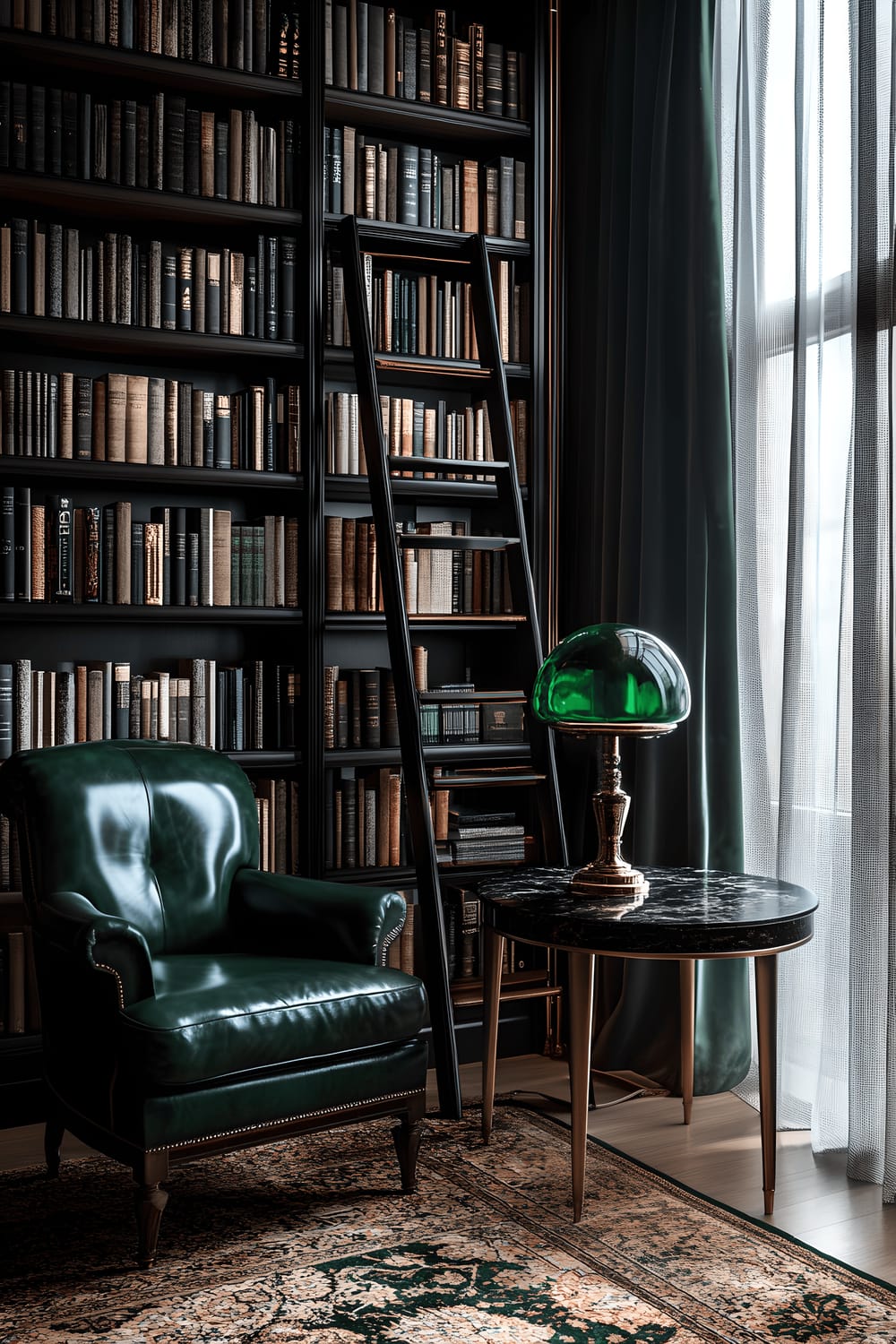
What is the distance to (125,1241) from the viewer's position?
7.50 feet

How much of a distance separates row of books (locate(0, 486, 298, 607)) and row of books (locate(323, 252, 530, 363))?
59 cm

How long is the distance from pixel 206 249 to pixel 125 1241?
248 centimetres

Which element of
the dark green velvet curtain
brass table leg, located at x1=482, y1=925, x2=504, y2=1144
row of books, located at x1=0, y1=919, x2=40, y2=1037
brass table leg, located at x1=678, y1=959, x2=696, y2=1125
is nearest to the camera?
brass table leg, located at x1=482, y1=925, x2=504, y2=1144

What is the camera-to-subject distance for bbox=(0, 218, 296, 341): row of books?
9.91 feet

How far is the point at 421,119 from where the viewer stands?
345 cm

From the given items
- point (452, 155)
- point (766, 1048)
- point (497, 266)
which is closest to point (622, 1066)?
point (766, 1048)

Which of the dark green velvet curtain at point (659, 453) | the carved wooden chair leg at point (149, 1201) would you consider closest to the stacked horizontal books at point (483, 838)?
the dark green velvet curtain at point (659, 453)

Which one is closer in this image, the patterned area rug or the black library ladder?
the patterned area rug

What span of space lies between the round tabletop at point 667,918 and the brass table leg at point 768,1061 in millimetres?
120

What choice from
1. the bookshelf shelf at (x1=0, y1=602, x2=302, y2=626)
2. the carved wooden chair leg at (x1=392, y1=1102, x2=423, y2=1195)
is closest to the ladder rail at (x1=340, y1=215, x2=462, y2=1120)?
the bookshelf shelf at (x1=0, y1=602, x2=302, y2=626)

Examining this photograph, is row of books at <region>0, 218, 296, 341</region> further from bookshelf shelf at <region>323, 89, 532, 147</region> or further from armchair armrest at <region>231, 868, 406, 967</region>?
armchair armrest at <region>231, 868, 406, 967</region>

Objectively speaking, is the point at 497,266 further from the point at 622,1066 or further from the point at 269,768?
the point at 622,1066

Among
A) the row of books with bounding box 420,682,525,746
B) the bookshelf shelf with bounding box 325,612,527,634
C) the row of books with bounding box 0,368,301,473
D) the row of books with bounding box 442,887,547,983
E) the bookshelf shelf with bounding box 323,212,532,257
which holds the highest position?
the bookshelf shelf with bounding box 323,212,532,257

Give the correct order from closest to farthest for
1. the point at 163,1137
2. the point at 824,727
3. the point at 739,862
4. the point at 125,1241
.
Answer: the point at 163,1137 < the point at 125,1241 < the point at 824,727 < the point at 739,862
